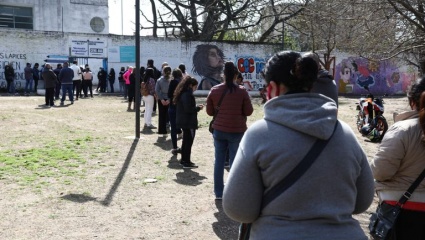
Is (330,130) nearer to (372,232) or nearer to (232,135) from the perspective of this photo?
(372,232)

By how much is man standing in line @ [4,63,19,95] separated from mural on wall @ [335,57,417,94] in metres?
21.1

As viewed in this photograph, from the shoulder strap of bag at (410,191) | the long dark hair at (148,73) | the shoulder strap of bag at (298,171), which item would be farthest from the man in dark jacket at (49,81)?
the shoulder strap of bag at (298,171)

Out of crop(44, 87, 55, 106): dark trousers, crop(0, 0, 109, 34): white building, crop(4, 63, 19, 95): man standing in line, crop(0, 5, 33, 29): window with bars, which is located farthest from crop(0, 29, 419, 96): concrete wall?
crop(0, 5, 33, 29): window with bars

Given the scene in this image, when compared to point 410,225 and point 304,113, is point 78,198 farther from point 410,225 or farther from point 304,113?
point 304,113

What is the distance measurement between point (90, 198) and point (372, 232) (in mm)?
3999

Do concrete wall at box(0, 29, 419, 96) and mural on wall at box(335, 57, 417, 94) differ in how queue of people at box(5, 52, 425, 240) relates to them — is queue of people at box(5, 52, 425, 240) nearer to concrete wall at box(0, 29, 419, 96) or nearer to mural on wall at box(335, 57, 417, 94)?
concrete wall at box(0, 29, 419, 96)

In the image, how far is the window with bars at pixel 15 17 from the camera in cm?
3925

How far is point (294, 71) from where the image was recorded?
2168 mm

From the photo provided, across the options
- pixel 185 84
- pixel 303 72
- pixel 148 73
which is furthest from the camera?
pixel 148 73

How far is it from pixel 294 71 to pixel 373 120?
10169 mm

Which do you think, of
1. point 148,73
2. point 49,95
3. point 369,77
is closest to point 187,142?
point 148,73

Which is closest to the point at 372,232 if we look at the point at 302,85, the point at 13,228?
the point at 302,85

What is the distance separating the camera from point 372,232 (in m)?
3.26

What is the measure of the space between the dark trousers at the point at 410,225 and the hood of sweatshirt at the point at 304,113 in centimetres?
139
